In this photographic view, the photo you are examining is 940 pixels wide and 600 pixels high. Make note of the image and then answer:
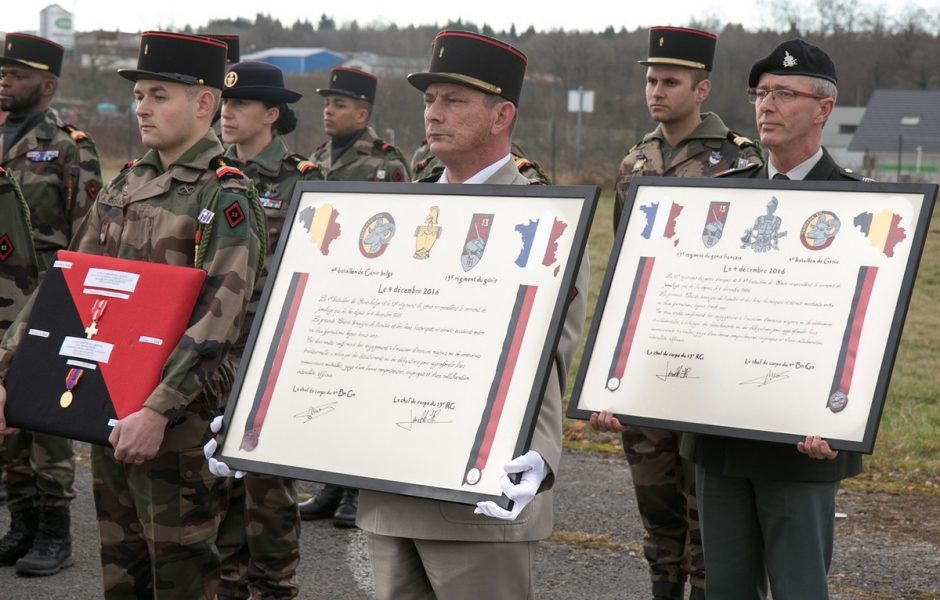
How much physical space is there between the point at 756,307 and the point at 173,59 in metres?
2.13

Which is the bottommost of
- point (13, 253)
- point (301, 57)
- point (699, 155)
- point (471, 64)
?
point (301, 57)

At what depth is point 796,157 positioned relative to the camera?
Result: 12.8 feet

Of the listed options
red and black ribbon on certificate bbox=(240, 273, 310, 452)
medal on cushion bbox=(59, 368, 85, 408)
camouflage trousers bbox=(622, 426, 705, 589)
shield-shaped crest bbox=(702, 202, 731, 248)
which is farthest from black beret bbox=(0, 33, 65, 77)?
shield-shaped crest bbox=(702, 202, 731, 248)

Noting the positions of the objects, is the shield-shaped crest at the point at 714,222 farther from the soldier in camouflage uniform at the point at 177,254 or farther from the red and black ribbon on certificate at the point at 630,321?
the soldier in camouflage uniform at the point at 177,254

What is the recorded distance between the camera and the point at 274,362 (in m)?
3.19

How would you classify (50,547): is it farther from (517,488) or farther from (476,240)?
(517,488)

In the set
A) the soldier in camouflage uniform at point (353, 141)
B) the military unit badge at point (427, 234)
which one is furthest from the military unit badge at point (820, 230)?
the soldier in camouflage uniform at point (353, 141)

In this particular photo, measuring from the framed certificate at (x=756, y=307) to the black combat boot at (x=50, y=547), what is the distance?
343 cm

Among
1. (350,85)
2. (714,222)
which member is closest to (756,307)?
(714,222)

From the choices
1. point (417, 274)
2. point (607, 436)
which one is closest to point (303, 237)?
point (417, 274)

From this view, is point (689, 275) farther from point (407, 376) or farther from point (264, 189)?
point (264, 189)

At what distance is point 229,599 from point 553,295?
3059 mm
